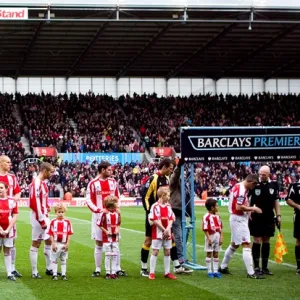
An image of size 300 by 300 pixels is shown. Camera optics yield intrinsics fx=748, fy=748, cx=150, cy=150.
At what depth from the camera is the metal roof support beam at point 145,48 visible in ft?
152

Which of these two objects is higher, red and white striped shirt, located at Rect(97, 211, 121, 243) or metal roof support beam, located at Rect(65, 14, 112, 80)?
metal roof support beam, located at Rect(65, 14, 112, 80)

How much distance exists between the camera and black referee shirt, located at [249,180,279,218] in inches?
553

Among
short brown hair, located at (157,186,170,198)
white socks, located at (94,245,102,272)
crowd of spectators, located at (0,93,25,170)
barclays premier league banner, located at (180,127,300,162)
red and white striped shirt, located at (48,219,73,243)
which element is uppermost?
crowd of spectators, located at (0,93,25,170)

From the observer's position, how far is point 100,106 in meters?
59.1

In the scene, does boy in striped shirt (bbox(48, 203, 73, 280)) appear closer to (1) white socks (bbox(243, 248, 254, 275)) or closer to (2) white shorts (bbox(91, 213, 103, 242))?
(2) white shorts (bbox(91, 213, 103, 242))

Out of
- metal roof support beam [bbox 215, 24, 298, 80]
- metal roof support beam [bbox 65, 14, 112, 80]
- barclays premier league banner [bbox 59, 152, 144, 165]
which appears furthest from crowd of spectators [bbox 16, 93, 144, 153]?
metal roof support beam [bbox 215, 24, 298, 80]

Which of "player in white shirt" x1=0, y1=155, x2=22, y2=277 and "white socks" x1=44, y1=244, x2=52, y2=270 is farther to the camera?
"white socks" x1=44, y1=244, x2=52, y2=270

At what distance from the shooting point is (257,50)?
52812 millimetres

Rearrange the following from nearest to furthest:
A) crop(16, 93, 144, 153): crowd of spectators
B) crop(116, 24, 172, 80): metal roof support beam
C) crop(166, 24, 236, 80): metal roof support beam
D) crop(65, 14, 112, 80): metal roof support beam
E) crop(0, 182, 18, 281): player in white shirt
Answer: crop(0, 182, 18, 281): player in white shirt → crop(65, 14, 112, 80): metal roof support beam → crop(116, 24, 172, 80): metal roof support beam → crop(166, 24, 236, 80): metal roof support beam → crop(16, 93, 144, 153): crowd of spectators

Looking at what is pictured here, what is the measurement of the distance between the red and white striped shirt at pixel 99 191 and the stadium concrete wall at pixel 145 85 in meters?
48.1

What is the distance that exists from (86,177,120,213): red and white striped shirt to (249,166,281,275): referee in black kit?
2.70 m

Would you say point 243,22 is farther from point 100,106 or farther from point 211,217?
point 211,217

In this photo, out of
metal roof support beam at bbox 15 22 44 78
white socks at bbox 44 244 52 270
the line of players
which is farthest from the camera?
metal roof support beam at bbox 15 22 44 78

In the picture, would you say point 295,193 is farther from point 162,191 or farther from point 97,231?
point 97,231
